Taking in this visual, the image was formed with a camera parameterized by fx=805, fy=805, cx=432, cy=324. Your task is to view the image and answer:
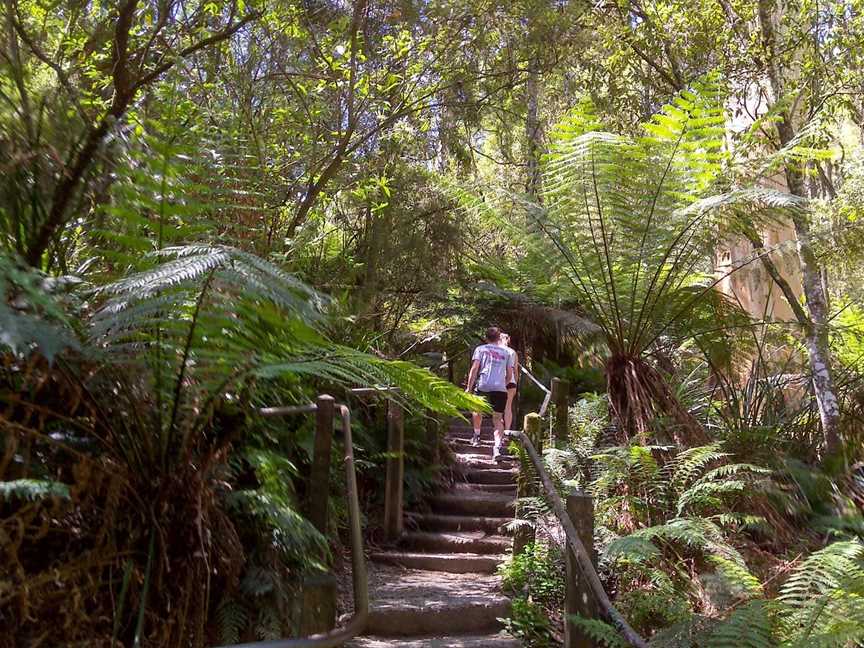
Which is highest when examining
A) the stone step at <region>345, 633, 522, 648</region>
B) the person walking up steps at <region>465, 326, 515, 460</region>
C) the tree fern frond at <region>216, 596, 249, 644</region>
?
the person walking up steps at <region>465, 326, 515, 460</region>

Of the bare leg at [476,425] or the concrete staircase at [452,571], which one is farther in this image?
the bare leg at [476,425]

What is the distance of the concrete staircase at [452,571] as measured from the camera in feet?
16.7

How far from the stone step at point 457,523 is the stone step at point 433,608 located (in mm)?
1107

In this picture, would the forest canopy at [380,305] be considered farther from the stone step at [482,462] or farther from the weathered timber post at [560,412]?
the stone step at [482,462]

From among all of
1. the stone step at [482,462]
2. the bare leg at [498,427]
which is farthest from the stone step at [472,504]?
the bare leg at [498,427]

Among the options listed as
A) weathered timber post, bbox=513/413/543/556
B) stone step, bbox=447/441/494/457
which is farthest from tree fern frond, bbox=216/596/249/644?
stone step, bbox=447/441/494/457

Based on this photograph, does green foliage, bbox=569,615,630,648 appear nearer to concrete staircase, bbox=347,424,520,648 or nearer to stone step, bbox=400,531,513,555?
concrete staircase, bbox=347,424,520,648

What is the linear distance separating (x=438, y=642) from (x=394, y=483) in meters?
1.88

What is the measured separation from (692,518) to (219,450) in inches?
119

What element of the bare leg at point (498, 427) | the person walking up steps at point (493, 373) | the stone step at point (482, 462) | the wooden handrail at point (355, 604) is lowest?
the wooden handrail at point (355, 604)

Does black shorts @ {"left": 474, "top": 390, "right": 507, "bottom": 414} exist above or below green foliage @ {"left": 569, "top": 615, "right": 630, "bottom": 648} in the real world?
above

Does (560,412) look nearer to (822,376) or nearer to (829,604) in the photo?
(822,376)

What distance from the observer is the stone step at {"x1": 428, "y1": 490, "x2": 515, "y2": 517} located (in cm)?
737

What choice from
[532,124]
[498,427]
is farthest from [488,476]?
[532,124]
